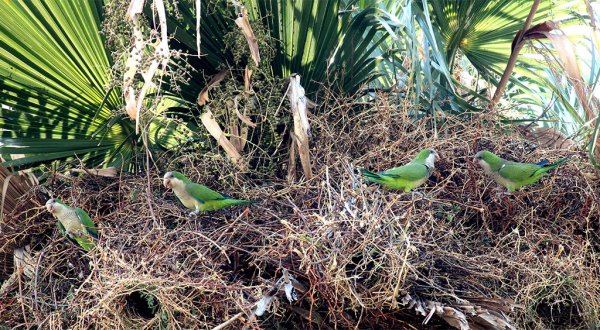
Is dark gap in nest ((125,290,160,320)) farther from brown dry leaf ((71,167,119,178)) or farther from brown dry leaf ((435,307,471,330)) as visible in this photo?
brown dry leaf ((435,307,471,330))

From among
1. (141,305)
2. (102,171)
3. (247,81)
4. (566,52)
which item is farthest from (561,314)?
(102,171)

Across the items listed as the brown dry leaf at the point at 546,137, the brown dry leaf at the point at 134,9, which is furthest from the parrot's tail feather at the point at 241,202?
the brown dry leaf at the point at 546,137

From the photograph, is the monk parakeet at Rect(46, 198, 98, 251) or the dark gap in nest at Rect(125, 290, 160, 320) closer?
the dark gap in nest at Rect(125, 290, 160, 320)

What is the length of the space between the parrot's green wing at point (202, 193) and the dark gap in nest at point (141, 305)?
542 millimetres

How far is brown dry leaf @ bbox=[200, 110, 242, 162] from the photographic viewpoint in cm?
399

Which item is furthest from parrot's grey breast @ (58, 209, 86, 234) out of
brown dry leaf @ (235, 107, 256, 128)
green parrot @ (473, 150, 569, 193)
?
green parrot @ (473, 150, 569, 193)

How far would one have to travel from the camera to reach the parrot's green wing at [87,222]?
3744mm

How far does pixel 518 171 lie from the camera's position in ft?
12.9

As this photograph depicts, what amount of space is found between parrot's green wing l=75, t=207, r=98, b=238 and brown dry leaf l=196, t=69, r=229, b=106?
0.86 m

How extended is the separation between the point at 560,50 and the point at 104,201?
2.70 meters

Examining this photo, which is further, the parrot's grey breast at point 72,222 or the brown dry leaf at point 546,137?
the brown dry leaf at point 546,137

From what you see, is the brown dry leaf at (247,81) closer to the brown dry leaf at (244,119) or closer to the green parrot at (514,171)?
the brown dry leaf at (244,119)

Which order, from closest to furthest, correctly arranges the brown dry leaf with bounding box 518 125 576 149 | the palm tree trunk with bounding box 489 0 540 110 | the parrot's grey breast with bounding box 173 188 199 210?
the parrot's grey breast with bounding box 173 188 199 210, the palm tree trunk with bounding box 489 0 540 110, the brown dry leaf with bounding box 518 125 576 149

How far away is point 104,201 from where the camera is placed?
13.6 ft
